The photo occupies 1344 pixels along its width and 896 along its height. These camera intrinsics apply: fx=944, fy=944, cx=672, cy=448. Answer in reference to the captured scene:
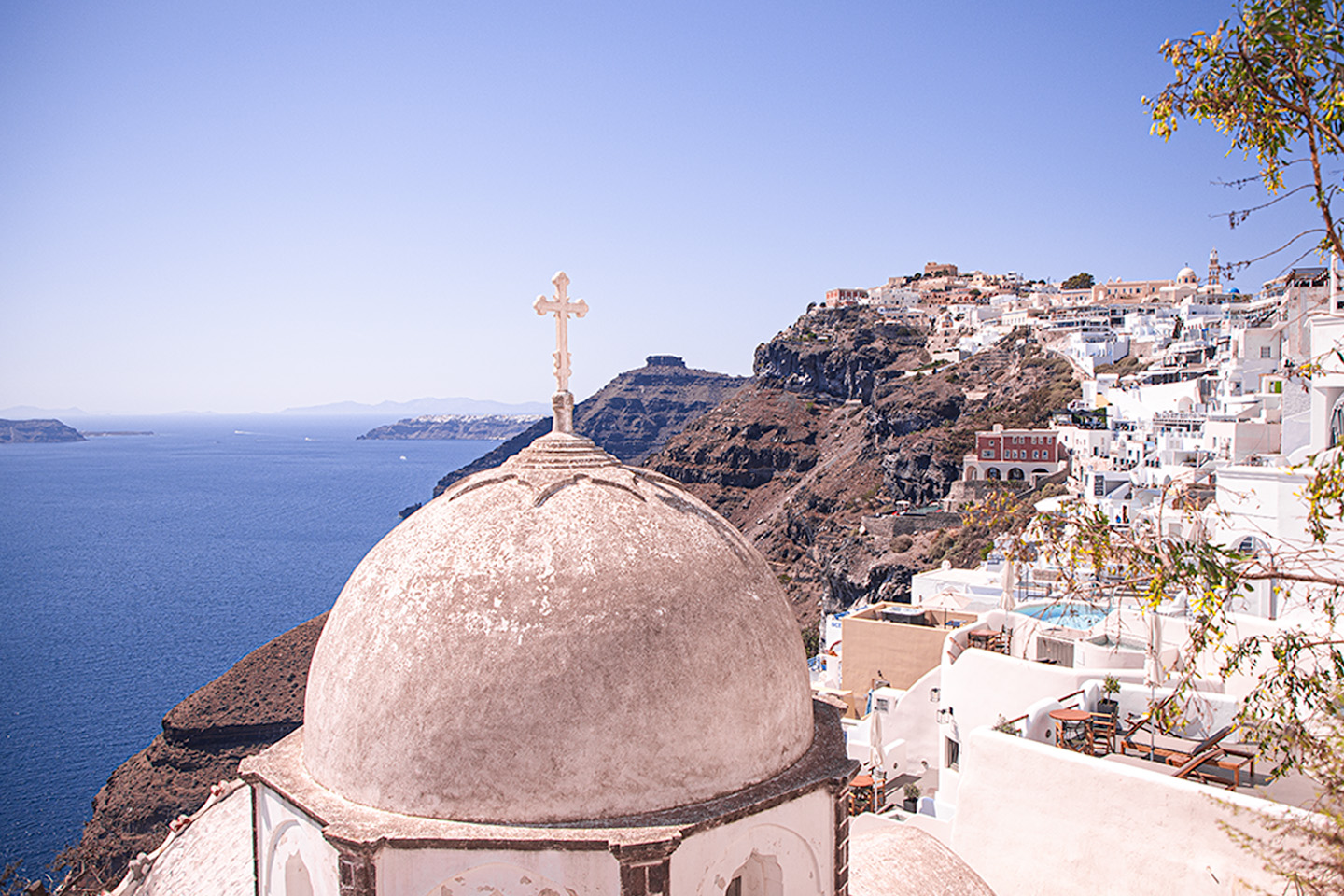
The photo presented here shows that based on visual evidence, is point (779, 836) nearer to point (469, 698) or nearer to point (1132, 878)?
point (469, 698)

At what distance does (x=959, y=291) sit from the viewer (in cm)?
12538

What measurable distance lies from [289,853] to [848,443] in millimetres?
80910

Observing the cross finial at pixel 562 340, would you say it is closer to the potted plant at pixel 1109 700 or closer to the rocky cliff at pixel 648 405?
the potted plant at pixel 1109 700

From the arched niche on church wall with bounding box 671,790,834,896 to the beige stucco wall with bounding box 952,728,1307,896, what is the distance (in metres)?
3.98

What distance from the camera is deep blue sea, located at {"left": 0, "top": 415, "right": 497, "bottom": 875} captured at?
35.1m

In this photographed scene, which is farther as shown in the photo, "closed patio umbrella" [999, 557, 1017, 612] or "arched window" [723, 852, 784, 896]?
"closed patio umbrella" [999, 557, 1017, 612]

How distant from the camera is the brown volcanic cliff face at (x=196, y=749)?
80.7 ft

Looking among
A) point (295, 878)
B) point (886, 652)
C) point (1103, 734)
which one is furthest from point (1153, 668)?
point (886, 652)

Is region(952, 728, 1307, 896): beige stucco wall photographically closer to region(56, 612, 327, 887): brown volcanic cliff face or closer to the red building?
region(56, 612, 327, 887): brown volcanic cliff face

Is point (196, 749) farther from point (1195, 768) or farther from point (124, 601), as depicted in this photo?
point (124, 601)

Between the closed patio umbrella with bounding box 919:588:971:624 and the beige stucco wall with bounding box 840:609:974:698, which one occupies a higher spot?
the closed patio umbrella with bounding box 919:588:971:624

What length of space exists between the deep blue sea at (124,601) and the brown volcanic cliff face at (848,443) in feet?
106

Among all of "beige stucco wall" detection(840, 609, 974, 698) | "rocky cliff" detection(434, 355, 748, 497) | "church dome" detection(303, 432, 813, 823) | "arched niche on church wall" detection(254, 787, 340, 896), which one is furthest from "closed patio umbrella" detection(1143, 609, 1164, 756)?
"rocky cliff" detection(434, 355, 748, 497)

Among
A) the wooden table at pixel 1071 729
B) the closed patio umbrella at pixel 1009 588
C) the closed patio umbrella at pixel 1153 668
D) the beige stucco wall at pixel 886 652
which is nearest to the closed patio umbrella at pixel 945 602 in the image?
the beige stucco wall at pixel 886 652
